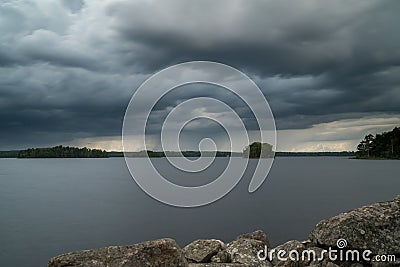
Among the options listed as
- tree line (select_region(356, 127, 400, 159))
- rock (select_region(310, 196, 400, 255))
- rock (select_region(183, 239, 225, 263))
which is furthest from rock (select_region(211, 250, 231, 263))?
tree line (select_region(356, 127, 400, 159))

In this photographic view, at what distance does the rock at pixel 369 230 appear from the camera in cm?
830

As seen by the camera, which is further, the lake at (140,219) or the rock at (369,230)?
the lake at (140,219)

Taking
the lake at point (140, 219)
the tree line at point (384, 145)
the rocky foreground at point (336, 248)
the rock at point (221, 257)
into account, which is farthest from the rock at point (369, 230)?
the tree line at point (384, 145)

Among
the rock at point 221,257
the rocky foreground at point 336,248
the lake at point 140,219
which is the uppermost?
the rocky foreground at point 336,248

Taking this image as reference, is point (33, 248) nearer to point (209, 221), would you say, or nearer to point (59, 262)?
point (209, 221)

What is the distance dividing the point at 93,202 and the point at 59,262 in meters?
40.8

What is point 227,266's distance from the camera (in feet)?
28.0

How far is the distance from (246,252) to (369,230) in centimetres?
327

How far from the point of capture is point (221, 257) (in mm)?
9836

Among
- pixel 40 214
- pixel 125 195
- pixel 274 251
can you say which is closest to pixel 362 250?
pixel 274 251

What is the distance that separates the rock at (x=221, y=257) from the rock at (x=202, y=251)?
10 centimetres

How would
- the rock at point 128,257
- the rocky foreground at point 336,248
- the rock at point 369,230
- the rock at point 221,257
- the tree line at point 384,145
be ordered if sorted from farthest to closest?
the tree line at point 384,145, the rock at point 221,257, the rock at point 369,230, the rocky foreground at point 336,248, the rock at point 128,257

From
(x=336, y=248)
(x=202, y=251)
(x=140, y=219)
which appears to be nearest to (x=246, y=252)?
(x=202, y=251)

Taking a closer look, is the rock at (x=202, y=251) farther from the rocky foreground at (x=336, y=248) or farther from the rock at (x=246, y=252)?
the rock at (x=246, y=252)
